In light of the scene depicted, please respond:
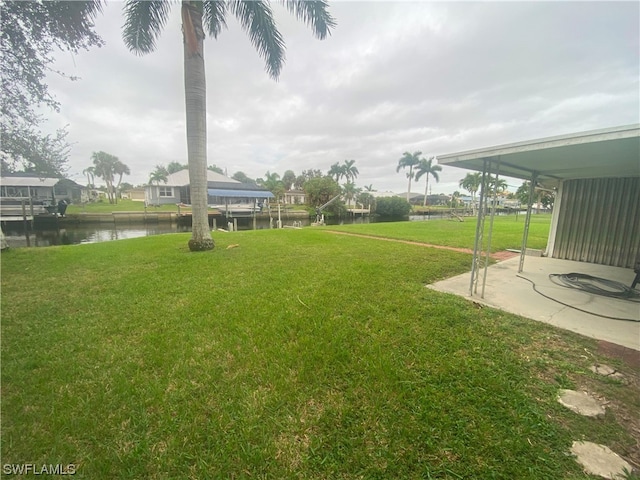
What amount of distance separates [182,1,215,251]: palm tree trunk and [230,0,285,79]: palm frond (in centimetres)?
155

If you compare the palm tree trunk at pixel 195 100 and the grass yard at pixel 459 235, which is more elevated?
the palm tree trunk at pixel 195 100

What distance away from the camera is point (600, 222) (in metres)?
6.21

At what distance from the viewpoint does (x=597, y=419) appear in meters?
1.84

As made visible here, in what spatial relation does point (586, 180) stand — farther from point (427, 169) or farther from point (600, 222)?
point (427, 169)

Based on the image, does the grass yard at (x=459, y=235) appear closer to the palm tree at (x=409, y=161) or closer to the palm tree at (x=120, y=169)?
the palm tree at (x=409, y=161)

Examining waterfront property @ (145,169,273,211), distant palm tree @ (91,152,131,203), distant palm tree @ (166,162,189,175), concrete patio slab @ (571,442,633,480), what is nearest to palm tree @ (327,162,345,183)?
waterfront property @ (145,169,273,211)

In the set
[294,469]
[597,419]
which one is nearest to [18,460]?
[294,469]

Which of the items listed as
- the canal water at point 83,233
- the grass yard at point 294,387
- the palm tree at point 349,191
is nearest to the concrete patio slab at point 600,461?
the grass yard at point 294,387

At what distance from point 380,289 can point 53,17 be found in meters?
10.5

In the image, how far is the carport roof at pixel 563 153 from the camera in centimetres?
261

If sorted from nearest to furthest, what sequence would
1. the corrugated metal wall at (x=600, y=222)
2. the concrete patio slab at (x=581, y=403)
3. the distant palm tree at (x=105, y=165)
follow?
the concrete patio slab at (x=581, y=403) < the corrugated metal wall at (x=600, y=222) < the distant palm tree at (x=105, y=165)

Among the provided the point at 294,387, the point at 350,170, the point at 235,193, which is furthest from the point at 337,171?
the point at 294,387

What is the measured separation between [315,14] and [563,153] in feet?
25.8

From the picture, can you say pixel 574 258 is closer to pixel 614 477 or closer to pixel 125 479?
pixel 614 477
